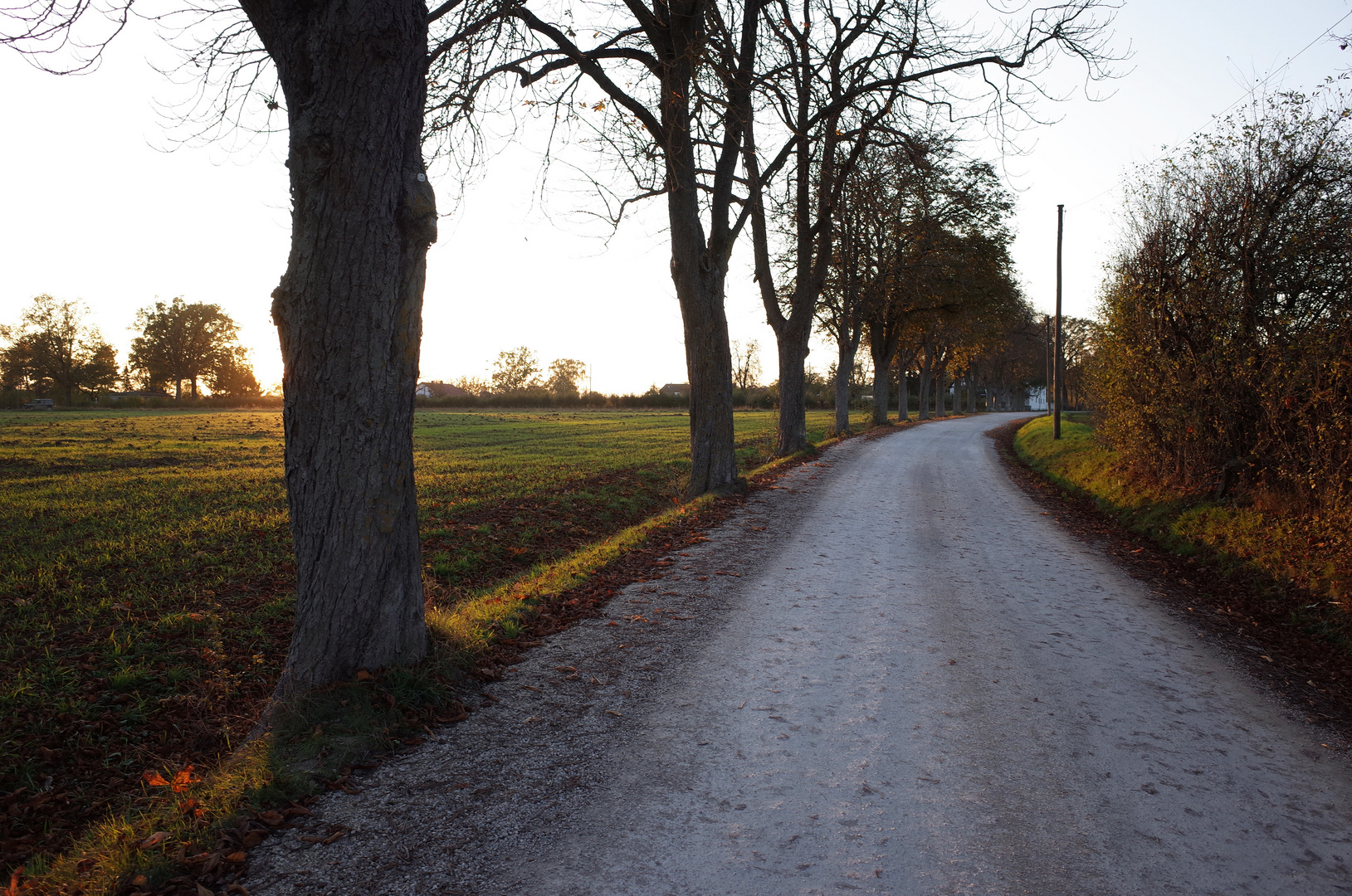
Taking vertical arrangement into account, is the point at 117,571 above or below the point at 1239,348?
below

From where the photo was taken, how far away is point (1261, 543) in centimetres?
760

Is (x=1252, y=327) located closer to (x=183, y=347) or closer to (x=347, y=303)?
(x=347, y=303)

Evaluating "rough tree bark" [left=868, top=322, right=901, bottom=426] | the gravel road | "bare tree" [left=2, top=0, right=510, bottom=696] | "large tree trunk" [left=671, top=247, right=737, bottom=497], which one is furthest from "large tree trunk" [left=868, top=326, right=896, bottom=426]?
"bare tree" [left=2, top=0, right=510, bottom=696]

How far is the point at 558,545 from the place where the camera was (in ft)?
33.5

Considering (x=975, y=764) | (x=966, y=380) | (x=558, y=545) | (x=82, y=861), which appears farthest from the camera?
(x=966, y=380)

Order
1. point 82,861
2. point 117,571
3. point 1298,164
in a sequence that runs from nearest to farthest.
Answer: point 82,861 → point 117,571 → point 1298,164

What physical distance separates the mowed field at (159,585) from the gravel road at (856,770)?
185cm

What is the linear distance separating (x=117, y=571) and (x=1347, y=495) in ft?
39.4

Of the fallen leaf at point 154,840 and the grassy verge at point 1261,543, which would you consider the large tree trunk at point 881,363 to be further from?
the fallen leaf at point 154,840

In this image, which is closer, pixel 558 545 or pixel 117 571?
pixel 117 571

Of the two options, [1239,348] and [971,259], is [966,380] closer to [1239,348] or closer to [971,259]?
[971,259]

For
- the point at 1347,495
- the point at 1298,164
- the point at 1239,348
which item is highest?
the point at 1298,164

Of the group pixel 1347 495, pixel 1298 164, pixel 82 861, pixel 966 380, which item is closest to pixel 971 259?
pixel 1298 164

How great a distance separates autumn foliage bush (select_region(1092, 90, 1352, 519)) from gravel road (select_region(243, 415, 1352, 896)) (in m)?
3.03
